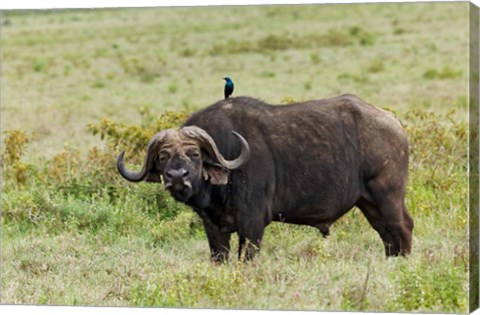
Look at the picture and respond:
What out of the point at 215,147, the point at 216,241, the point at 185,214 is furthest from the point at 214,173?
the point at 185,214

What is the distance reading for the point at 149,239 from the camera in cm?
1022

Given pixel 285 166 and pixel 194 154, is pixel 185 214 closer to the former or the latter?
pixel 285 166

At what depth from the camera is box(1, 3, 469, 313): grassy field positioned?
26.6 feet

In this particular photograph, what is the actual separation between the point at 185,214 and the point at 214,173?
2139 mm

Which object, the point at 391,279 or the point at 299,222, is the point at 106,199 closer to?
the point at 299,222

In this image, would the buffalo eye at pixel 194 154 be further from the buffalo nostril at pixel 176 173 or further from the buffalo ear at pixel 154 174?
the buffalo ear at pixel 154 174

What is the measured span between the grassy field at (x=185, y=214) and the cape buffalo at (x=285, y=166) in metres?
0.31

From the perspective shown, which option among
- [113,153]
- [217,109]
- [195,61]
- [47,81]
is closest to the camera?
[217,109]

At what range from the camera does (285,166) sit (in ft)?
29.9

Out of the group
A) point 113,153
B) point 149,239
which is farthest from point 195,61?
point 149,239

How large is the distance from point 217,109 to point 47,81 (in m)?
17.2

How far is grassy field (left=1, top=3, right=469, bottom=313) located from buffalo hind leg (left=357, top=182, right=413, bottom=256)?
0.41 ft

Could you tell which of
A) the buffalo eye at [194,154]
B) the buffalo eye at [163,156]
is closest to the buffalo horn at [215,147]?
the buffalo eye at [194,154]

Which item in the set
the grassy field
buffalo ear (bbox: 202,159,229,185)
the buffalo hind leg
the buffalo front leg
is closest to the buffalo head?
buffalo ear (bbox: 202,159,229,185)
